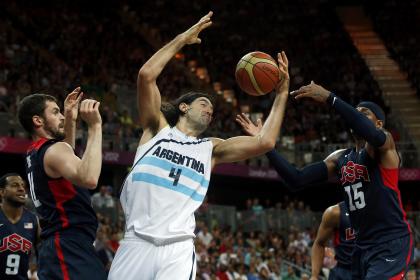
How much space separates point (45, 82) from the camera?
877 inches

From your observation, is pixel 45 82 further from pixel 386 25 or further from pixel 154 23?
pixel 386 25

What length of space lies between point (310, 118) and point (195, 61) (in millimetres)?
5523

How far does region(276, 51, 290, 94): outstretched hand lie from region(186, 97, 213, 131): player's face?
0.62 m

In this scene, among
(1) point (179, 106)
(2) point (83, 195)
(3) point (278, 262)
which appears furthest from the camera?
(3) point (278, 262)

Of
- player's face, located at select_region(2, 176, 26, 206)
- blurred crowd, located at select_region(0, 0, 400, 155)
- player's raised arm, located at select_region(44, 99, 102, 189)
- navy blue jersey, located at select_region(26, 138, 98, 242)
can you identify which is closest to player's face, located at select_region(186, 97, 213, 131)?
player's raised arm, located at select_region(44, 99, 102, 189)

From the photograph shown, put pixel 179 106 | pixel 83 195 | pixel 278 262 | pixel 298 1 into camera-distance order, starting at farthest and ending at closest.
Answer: pixel 298 1
pixel 278 262
pixel 179 106
pixel 83 195

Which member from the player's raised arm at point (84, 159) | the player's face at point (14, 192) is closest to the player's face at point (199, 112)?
the player's raised arm at point (84, 159)

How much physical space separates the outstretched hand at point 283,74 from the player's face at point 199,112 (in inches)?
24.3

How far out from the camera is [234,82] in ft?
97.1

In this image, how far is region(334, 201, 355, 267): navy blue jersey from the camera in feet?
27.0

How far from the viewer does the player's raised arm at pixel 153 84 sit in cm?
608

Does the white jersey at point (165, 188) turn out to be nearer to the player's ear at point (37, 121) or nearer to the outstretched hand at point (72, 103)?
the outstretched hand at point (72, 103)

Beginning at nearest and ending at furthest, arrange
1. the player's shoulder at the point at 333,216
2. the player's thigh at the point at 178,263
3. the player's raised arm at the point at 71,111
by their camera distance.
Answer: the player's thigh at the point at 178,263, the player's raised arm at the point at 71,111, the player's shoulder at the point at 333,216

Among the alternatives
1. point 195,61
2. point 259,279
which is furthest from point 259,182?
point 259,279
